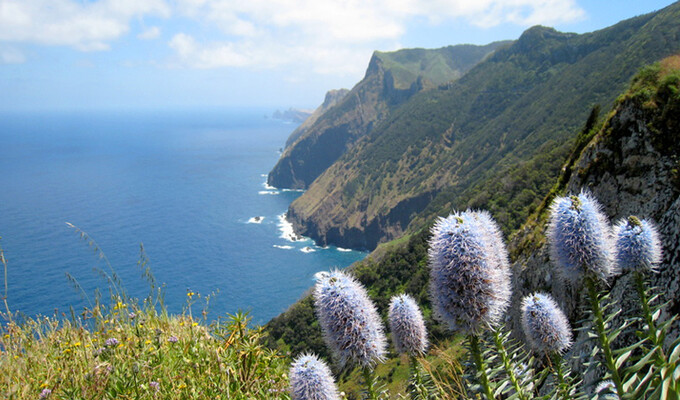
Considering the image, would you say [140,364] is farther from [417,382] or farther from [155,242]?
[155,242]

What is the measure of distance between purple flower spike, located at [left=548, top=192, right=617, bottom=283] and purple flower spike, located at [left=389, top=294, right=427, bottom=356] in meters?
1.68

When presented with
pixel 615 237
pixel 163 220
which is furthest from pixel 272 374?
pixel 163 220

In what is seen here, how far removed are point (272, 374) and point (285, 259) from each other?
115757 millimetres

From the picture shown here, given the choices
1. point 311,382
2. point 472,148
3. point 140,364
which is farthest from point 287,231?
point 311,382

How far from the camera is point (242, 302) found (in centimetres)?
8756

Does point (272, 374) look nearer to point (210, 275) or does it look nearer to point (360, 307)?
point (360, 307)

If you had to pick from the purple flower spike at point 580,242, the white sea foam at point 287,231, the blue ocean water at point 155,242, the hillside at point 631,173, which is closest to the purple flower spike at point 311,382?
the purple flower spike at point 580,242

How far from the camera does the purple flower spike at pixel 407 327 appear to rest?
15.8ft

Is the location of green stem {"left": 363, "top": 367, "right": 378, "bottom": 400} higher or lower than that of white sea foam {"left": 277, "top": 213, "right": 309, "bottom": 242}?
higher

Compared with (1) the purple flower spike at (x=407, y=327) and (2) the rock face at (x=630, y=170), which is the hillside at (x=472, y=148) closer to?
(2) the rock face at (x=630, y=170)

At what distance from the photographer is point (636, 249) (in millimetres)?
4707

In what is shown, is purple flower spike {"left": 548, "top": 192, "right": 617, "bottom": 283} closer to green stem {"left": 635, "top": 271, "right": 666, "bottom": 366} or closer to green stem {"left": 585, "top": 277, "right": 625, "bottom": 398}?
green stem {"left": 585, "top": 277, "right": 625, "bottom": 398}

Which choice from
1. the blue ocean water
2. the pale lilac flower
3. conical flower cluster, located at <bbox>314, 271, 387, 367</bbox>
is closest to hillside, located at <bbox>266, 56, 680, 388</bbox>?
the pale lilac flower

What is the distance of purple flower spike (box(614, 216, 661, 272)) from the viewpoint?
4668 millimetres
